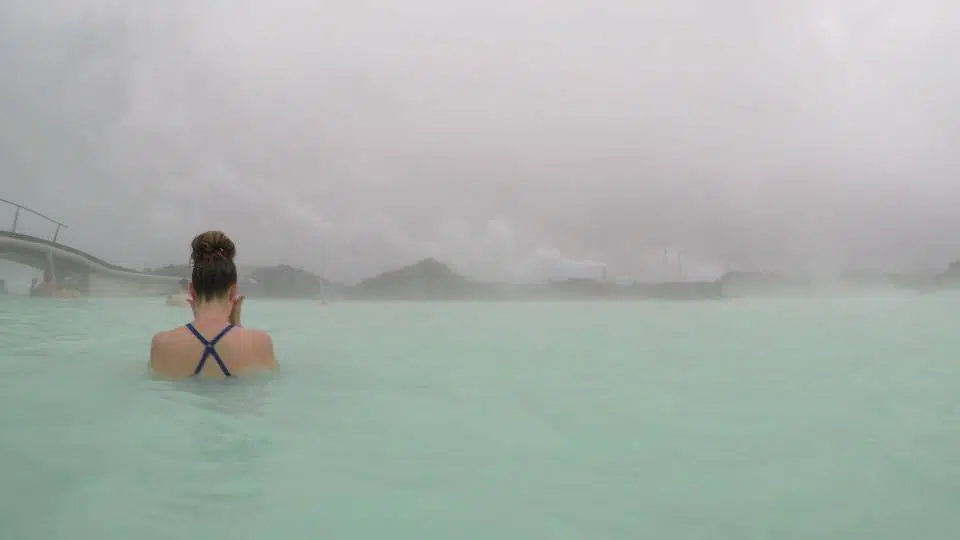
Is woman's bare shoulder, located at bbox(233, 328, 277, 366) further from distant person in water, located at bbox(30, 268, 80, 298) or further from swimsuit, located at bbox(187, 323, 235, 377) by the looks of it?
distant person in water, located at bbox(30, 268, 80, 298)

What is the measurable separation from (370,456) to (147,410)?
1.19 meters

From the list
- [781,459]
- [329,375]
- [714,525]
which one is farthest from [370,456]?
[329,375]

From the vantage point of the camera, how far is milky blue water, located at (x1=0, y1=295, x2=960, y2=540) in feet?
4.99

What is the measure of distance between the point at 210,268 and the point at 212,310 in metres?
0.21

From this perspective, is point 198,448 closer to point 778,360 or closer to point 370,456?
point 370,456

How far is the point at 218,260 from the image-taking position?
3057mm

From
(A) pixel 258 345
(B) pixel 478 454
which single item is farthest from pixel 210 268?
(B) pixel 478 454

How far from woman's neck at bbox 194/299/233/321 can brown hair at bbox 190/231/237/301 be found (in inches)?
1.1

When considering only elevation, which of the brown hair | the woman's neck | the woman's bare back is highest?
the brown hair

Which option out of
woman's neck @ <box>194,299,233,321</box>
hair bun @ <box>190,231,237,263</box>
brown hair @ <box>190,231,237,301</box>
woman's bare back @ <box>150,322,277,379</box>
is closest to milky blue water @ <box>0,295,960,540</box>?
woman's bare back @ <box>150,322,277,379</box>

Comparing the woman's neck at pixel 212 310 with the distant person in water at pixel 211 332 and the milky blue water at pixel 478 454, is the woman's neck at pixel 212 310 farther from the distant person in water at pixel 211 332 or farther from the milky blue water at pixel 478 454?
the milky blue water at pixel 478 454

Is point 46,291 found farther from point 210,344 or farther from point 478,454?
point 478,454

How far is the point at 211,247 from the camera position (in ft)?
10.1

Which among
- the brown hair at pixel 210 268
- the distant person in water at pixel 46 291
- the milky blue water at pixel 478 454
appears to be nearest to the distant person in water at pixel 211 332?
the brown hair at pixel 210 268
